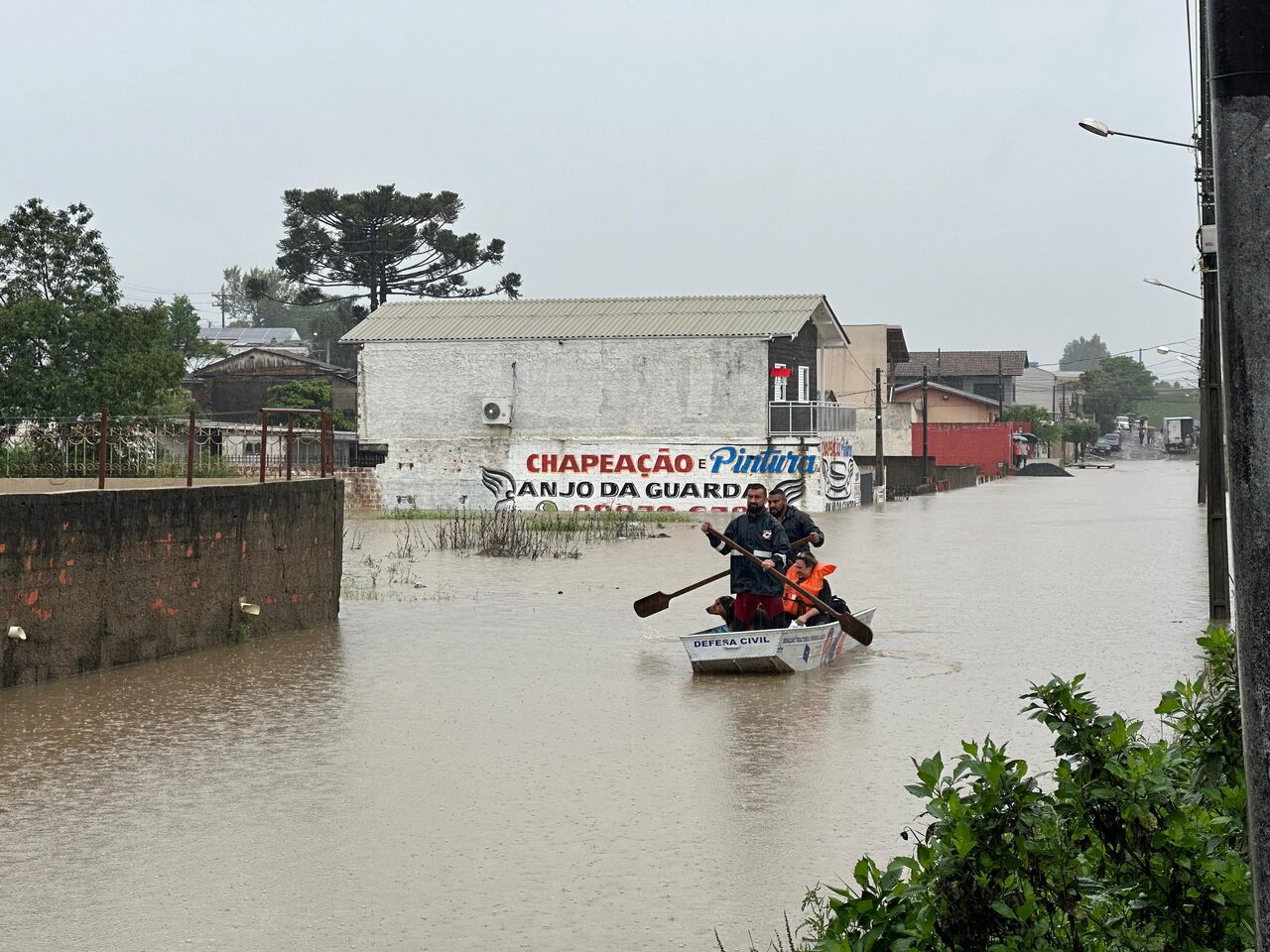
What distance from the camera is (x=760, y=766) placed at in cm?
1094

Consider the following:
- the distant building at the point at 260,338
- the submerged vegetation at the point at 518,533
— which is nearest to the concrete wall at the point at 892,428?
the submerged vegetation at the point at 518,533

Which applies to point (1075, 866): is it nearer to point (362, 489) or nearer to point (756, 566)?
point (756, 566)

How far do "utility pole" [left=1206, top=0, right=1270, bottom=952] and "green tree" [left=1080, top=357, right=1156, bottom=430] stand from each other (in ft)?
539

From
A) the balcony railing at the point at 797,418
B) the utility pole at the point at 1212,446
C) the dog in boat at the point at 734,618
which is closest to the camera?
the dog in boat at the point at 734,618

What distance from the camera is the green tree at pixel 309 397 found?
2675 inches

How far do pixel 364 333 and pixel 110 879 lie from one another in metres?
43.4

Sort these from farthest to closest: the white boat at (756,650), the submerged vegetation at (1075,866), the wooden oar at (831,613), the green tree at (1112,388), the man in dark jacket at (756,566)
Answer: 1. the green tree at (1112,388)
2. the man in dark jacket at (756,566)
3. the wooden oar at (831,613)
4. the white boat at (756,650)
5. the submerged vegetation at (1075,866)

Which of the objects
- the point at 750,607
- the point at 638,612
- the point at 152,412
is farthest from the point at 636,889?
the point at 152,412

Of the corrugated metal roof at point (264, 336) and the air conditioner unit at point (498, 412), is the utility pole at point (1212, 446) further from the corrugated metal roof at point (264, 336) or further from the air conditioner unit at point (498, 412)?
the corrugated metal roof at point (264, 336)

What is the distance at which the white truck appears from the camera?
127m

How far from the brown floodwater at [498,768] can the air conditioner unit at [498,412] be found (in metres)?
25.5

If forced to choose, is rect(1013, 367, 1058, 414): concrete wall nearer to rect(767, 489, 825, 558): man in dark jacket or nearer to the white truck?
the white truck

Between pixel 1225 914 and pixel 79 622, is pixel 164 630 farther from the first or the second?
pixel 1225 914

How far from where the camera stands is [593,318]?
49906 mm
